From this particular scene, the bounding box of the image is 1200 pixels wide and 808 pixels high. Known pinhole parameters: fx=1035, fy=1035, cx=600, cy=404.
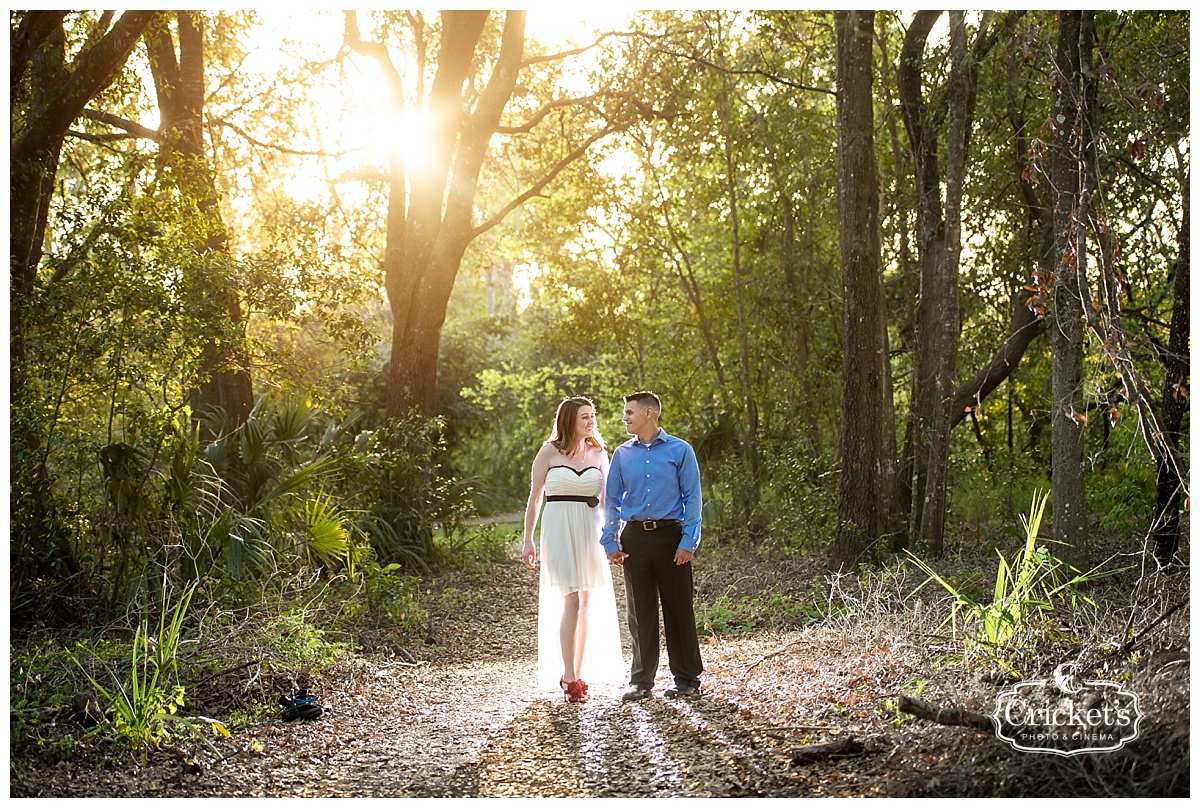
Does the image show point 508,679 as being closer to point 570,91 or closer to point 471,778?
point 471,778

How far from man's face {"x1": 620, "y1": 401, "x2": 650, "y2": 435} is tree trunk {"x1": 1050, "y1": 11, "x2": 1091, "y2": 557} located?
2.61 meters

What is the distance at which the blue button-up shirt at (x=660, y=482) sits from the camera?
5867 millimetres

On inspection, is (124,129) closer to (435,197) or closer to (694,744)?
(435,197)

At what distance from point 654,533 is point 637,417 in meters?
0.67


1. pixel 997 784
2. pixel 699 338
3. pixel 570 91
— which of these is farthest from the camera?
pixel 699 338

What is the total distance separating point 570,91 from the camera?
14.9m

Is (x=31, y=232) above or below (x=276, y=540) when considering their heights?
above

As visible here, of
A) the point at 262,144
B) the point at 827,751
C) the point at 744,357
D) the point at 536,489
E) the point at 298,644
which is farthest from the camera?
the point at 262,144

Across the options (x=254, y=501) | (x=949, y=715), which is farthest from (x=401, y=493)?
(x=949, y=715)

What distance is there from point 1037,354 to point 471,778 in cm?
1368

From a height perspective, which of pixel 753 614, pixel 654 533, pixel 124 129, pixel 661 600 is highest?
pixel 124 129

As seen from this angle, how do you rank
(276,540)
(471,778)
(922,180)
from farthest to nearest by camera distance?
(922,180), (276,540), (471,778)

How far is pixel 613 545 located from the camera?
237 inches

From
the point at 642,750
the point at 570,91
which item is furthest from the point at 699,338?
the point at 642,750
